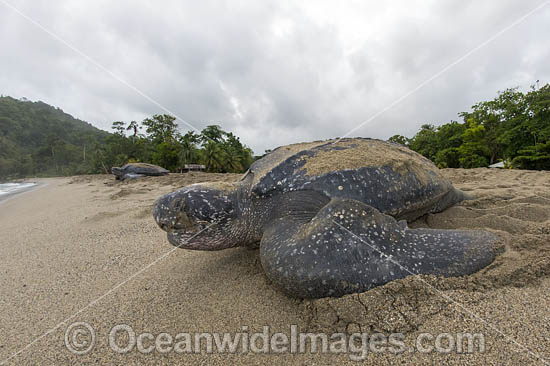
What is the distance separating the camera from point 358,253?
103 cm

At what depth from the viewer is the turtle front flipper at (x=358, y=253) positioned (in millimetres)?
976

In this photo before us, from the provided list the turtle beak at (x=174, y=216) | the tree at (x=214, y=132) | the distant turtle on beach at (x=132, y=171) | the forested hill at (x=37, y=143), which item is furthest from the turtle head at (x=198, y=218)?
the forested hill at (x=37, y=143)

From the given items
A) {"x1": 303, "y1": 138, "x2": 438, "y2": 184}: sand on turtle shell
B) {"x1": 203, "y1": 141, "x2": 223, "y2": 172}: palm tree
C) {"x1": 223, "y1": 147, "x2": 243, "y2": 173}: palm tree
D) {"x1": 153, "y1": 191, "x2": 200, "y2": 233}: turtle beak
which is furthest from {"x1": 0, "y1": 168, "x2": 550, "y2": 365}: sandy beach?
{"x1": 223, "y1": 147, "x2": 243, "y2": 173}: palm tree

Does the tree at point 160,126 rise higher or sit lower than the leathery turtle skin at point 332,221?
higher

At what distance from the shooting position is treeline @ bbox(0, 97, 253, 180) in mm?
26328

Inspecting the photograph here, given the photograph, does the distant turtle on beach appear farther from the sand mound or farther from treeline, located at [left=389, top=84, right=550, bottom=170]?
treeline, located at [left=389, top=84, right=550, bottom=170]

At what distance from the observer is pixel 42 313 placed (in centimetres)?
113

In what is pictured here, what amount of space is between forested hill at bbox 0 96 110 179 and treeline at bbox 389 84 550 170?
4638 cm

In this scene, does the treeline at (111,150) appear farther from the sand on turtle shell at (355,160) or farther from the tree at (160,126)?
the sand on turtle shell at (355,160)

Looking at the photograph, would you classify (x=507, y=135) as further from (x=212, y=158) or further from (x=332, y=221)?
(x=212, y=158)

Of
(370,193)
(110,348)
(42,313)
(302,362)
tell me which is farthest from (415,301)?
(42,313)

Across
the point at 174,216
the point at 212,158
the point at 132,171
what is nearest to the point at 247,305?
the point at 174,216

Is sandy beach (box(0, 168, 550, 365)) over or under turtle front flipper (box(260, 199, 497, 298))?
under

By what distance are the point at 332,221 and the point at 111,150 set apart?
121ft
